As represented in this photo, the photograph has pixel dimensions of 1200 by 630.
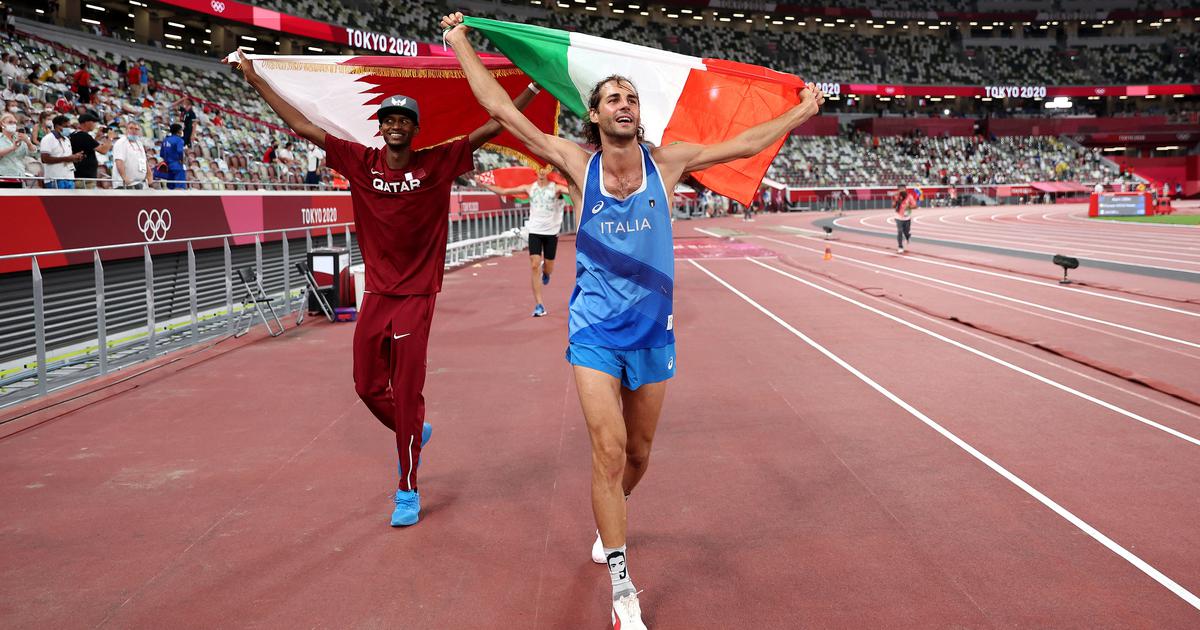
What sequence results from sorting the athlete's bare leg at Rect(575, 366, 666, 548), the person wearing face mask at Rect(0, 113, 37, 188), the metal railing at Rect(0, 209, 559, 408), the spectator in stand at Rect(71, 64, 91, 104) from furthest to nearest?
the spectator in stand at Rect(71, 64, 91, 104) < the person wearing face mask at Rect(0, 113, 37, 188) < the metal railing at Rect(0, 209, 559, 408) < the athlete's bare leg at Rect(575, 366, 666, 548)

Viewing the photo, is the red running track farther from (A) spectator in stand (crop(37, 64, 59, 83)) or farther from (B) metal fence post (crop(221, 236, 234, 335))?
(A) spectator in stand (crop(37, 64, 59, 83))

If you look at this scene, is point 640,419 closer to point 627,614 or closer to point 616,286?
point 616,286

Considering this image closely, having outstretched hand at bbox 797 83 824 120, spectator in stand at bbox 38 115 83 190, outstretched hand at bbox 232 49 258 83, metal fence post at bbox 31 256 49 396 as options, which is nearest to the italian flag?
outstretched hand at bbox 797 83 824 120

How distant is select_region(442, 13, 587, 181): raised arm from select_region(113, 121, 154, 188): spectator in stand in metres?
9.82

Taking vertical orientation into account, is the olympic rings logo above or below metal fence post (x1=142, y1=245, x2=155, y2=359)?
above

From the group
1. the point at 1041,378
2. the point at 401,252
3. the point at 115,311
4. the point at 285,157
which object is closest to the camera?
the point at 401,252

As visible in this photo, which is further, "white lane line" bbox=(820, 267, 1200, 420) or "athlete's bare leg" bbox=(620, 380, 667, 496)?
"white lane line" bbox=(820, 267, 1200, 420)

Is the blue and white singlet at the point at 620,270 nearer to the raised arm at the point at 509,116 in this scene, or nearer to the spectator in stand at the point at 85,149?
the raised arm at the point at 509,116

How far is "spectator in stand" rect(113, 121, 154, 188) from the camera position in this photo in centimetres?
1197

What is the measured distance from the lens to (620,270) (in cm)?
348

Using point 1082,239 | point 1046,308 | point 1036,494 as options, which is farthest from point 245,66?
point 1082,239

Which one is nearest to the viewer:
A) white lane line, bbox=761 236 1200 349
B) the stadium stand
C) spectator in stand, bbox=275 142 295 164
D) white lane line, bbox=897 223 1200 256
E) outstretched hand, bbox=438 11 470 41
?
outstretched hand, bbox=438 11 470 41

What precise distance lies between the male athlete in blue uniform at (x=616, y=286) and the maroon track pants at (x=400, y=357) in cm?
119

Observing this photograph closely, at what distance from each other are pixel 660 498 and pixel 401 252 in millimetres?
2035
